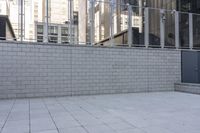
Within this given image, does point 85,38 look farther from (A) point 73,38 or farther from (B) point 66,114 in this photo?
(B) point 66,114

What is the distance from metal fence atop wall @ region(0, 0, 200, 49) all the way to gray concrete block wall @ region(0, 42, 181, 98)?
46 cm

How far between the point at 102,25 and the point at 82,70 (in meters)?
2.49

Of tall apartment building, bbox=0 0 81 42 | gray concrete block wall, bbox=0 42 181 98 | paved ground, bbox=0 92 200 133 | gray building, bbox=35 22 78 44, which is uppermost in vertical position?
tall apartment building, bbox=0 0 81 42

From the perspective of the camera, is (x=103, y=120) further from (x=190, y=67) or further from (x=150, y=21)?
(x=190, y=67)

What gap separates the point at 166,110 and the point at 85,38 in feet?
17.5

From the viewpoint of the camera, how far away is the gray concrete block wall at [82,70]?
9234mm

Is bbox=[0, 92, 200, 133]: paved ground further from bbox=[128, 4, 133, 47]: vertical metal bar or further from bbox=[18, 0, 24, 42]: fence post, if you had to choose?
bbox=[128, 4, 133, 47]: vertical metal bar

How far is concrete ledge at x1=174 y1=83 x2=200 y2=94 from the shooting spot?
1071 centimetres

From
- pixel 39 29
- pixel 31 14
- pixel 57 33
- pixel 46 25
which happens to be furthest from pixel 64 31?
pixel 31 14

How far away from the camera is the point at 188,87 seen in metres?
11.1

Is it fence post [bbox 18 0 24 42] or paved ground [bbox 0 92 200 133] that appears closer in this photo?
paved ground [bbox 0 92 200 133]

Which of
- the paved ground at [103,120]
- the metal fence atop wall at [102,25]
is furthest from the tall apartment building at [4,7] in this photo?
the paved ground at [103,120]

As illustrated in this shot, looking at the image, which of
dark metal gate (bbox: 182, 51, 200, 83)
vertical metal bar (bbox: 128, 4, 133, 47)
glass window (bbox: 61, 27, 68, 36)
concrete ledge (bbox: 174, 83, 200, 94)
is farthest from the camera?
dark metal gate (bbox: 182, 51, 200, 83)

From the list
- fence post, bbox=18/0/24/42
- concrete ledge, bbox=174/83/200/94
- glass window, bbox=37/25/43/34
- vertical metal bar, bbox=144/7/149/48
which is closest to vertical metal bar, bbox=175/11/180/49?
vertical metal bar, bbox=144/7/149/48
